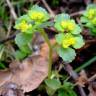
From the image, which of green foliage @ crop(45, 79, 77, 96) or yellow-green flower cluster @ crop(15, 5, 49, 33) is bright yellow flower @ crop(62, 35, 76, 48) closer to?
yellow-green flower cluster @ crop(15, 5, 49, 33)

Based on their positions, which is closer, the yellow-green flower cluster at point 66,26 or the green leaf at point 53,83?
the yellow-green flower cluster at point 66,26

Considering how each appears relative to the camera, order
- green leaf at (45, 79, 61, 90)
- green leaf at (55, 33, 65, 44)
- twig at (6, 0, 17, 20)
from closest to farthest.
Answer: green leaf at (55, 33, 65, 44) → green leaf at (45, 79, 61, 90) → twig at (6, 0, 17, 20)

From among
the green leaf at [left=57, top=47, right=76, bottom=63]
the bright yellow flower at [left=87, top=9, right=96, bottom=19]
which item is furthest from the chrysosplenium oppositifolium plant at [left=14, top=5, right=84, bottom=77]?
the bright yellow flower at [left=87, top=9, right=96, bottom=19]

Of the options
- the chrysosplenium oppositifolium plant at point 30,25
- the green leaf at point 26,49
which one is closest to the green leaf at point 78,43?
the chrysosplenium oppositifolium plant at point 30,25

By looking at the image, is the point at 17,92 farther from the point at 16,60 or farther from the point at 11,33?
the point at 11,33

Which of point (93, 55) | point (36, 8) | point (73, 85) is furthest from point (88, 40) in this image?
point (36, 8)

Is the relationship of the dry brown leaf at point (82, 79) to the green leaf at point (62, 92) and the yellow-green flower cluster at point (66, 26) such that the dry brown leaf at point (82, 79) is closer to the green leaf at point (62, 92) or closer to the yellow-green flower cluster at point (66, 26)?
the green leaf at point (62, 92)

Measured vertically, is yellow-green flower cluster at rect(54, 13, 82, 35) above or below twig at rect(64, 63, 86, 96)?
above
